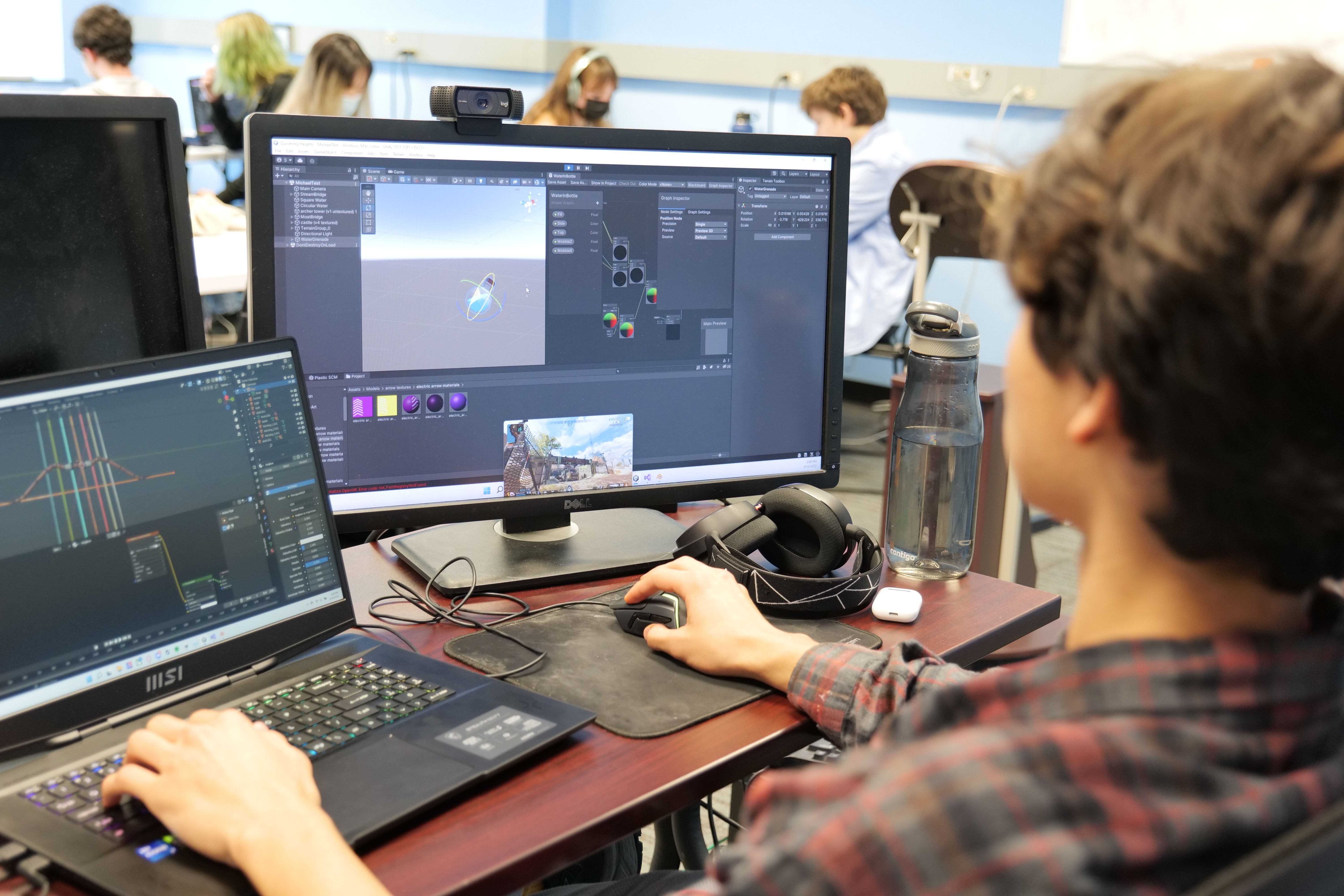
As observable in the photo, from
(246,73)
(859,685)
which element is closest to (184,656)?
(859,685)

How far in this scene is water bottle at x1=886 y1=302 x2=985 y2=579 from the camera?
50.6 inches

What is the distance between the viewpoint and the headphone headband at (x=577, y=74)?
14.4 ft

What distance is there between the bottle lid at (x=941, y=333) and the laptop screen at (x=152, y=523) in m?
0.65

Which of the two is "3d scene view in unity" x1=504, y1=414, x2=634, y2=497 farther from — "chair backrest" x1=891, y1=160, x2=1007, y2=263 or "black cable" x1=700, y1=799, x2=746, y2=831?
"chair backrest" x1=891, y1=160, x2=1007, y2=263

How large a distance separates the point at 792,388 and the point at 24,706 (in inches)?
30.5

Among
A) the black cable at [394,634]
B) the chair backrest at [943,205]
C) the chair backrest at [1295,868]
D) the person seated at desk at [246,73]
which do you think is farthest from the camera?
the person seated at desk at [246,73]

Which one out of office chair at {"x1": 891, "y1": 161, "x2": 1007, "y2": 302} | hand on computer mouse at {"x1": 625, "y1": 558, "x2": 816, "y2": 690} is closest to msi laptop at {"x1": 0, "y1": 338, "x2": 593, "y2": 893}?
hand on computer mouse at {"x1": 625, "y1": 558, "x2": 816, "y2": 690}

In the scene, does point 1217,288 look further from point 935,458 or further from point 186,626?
point 935,458

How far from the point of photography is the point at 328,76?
4.02m

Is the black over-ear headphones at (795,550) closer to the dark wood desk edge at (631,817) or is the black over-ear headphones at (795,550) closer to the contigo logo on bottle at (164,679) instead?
the dark wood desk edge at (631,817)

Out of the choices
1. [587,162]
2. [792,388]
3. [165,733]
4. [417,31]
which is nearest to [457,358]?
[587,162]

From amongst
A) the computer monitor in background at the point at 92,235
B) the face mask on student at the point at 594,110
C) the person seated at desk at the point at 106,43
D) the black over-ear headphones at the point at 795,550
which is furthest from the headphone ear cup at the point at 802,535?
the person seated at desk at the point at 106,43

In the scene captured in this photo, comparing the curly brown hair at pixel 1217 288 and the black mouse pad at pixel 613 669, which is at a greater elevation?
the curly brown hair at pixel 1217 288

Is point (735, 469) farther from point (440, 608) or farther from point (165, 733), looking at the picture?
point (165, 733)
